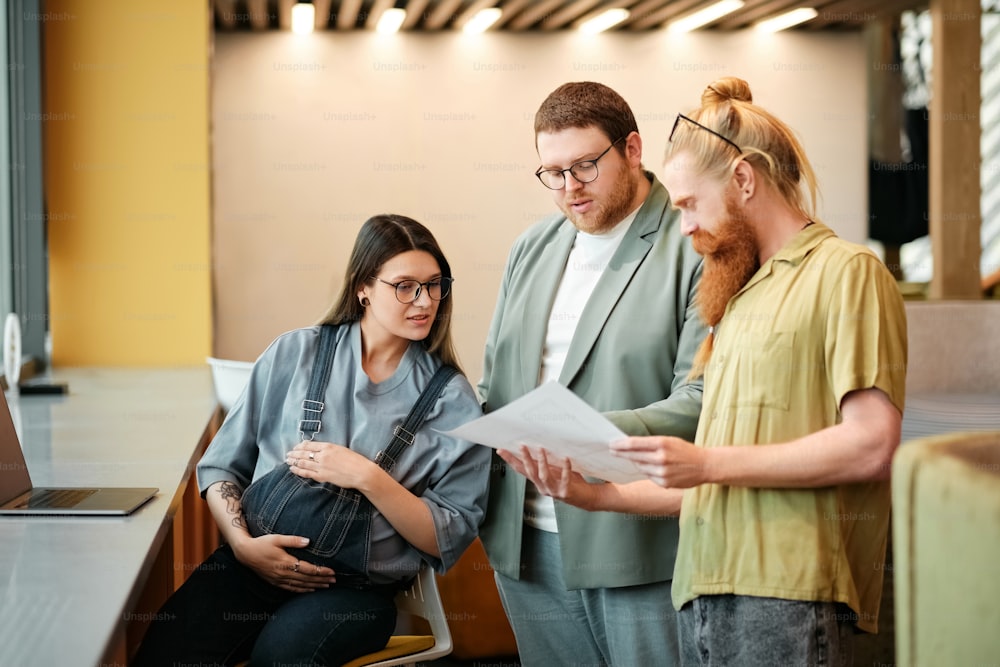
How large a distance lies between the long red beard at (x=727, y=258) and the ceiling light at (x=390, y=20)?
5.72m

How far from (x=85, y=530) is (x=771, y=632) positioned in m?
1.15

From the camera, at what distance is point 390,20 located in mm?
7109

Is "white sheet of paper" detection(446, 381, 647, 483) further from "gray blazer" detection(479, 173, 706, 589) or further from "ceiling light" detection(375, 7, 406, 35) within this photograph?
"ceiling light" detection(375, 7, 406, 35)

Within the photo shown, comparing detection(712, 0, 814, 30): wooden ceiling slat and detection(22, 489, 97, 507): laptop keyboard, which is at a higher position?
detection(712, 0, 814, 30): wooden ceiling slat

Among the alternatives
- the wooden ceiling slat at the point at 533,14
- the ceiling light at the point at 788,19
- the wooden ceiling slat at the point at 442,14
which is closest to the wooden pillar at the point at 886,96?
the ceiling light at the point at 788,19

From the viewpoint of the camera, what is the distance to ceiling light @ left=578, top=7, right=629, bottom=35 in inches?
278

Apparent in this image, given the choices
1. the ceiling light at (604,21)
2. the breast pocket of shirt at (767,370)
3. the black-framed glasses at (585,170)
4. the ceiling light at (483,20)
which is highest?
the ceiling light at (604,21)

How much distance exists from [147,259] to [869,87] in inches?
208

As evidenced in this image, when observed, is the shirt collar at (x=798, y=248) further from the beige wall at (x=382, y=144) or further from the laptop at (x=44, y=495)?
the beige wall at (x=382, y=144)

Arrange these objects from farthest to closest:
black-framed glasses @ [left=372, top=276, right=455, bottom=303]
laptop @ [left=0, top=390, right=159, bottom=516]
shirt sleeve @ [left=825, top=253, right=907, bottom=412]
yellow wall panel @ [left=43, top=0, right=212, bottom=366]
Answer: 1. yellow wall panel @ [left=43, top=0, right=212, bottom=366]
2. black-framed glasses @ [left=372, top=276, right=455, bottom=303]
3. laptop @ [left=0, top=390, right=159, bottom=516]
4. shirt sleeve @ [left=825, top=253, right=907, bottom=412]

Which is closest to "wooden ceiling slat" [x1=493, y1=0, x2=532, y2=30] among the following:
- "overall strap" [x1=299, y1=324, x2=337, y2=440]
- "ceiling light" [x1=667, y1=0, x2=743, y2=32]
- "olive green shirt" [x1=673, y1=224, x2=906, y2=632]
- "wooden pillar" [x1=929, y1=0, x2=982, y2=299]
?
"ceiling light" [x1=667, y1=0, x2=743, y2=32]

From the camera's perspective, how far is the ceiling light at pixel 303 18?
21.9 feet

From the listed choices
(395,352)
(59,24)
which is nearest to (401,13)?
(59,24)

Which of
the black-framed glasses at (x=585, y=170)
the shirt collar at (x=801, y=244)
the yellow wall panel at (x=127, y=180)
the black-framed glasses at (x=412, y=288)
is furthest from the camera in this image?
the yellow wall panel at (x=127, y=180)
